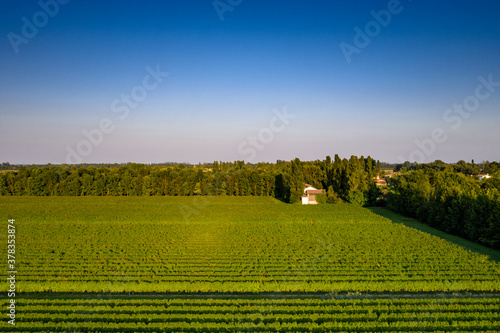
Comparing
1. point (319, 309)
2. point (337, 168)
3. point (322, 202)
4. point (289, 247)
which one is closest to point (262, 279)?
point (319, 309)

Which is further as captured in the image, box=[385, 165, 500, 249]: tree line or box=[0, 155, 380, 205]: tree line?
box=[0, 155, 380, 205]: tree line

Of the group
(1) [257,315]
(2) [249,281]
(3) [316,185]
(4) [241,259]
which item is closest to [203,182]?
(3) [316,185]

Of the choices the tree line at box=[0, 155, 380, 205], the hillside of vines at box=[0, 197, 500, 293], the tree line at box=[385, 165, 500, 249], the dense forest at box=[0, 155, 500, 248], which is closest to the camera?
the hillside of vines at box=[0, 197, 500, 293]

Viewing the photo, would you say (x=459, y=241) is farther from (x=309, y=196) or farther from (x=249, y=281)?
(x=309, y=196)

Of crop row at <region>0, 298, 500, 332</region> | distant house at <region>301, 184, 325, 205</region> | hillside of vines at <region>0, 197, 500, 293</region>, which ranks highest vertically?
distant house at <region>301, 184, 325, 205</region>

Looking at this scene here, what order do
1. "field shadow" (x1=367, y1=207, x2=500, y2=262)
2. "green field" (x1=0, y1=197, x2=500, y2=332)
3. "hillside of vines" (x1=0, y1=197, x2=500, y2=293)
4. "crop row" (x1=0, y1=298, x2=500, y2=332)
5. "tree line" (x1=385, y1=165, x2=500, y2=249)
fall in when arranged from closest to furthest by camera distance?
"crop row" (x1=0, y1=298, x2=500, y2=332) < "green field" (x1=0, y1=197, x2=500, y2=332) < "hillside of vines" (x1=0, y1=197, x2=500, y2=293) < "field shadow" (x1=367, y1=207, x2=500, y2=262) < "tree line" (x1=385, y1=165, x2=500, y2=249)

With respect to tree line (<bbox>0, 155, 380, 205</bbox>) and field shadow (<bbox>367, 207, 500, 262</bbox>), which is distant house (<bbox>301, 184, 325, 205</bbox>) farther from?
field shadow (<bbox>367, 207, 500, 262</bbox>)

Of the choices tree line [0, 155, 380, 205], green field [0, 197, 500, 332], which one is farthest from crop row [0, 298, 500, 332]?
tree line [0, 155, 380, 205]

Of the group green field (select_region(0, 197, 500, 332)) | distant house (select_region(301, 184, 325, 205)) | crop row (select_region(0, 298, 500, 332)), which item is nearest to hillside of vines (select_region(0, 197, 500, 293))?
green field (select_region(0, 197, 500, 332))

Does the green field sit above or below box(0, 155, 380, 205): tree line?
below
